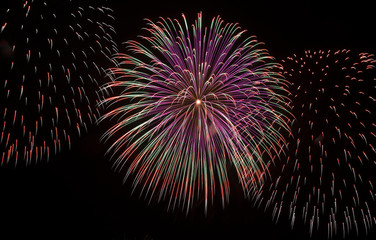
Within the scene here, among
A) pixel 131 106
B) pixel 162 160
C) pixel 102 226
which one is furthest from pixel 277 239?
pixel 131 106

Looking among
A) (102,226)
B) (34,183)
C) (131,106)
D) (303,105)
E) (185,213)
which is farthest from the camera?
(185,213)

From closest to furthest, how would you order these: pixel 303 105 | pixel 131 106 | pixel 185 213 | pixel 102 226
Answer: pixel 131 106 < pixel 303 105 < pixel 102 226 < pixel 185 213

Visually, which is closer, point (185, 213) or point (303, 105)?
point (303, 105)

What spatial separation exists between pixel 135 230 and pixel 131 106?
1619 centimetres

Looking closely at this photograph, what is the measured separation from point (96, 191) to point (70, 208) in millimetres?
2148

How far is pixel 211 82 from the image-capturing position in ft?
29.1

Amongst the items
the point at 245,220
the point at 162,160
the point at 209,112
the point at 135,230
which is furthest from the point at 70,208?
A: the point at 209,112

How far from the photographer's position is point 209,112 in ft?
29.4

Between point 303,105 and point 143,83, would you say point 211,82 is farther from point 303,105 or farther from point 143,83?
point 303,105

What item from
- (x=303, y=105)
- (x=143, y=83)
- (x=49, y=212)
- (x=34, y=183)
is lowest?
(x=49, y=212)

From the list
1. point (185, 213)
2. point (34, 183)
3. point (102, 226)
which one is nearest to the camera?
point (34, 183)

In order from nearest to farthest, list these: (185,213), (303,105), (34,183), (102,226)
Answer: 1. (303,105)
2. (34,183)
3. (102,226)
4. (185,213)

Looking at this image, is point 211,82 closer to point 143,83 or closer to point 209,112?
point 209,112

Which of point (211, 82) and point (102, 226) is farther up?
point (211, 82)
